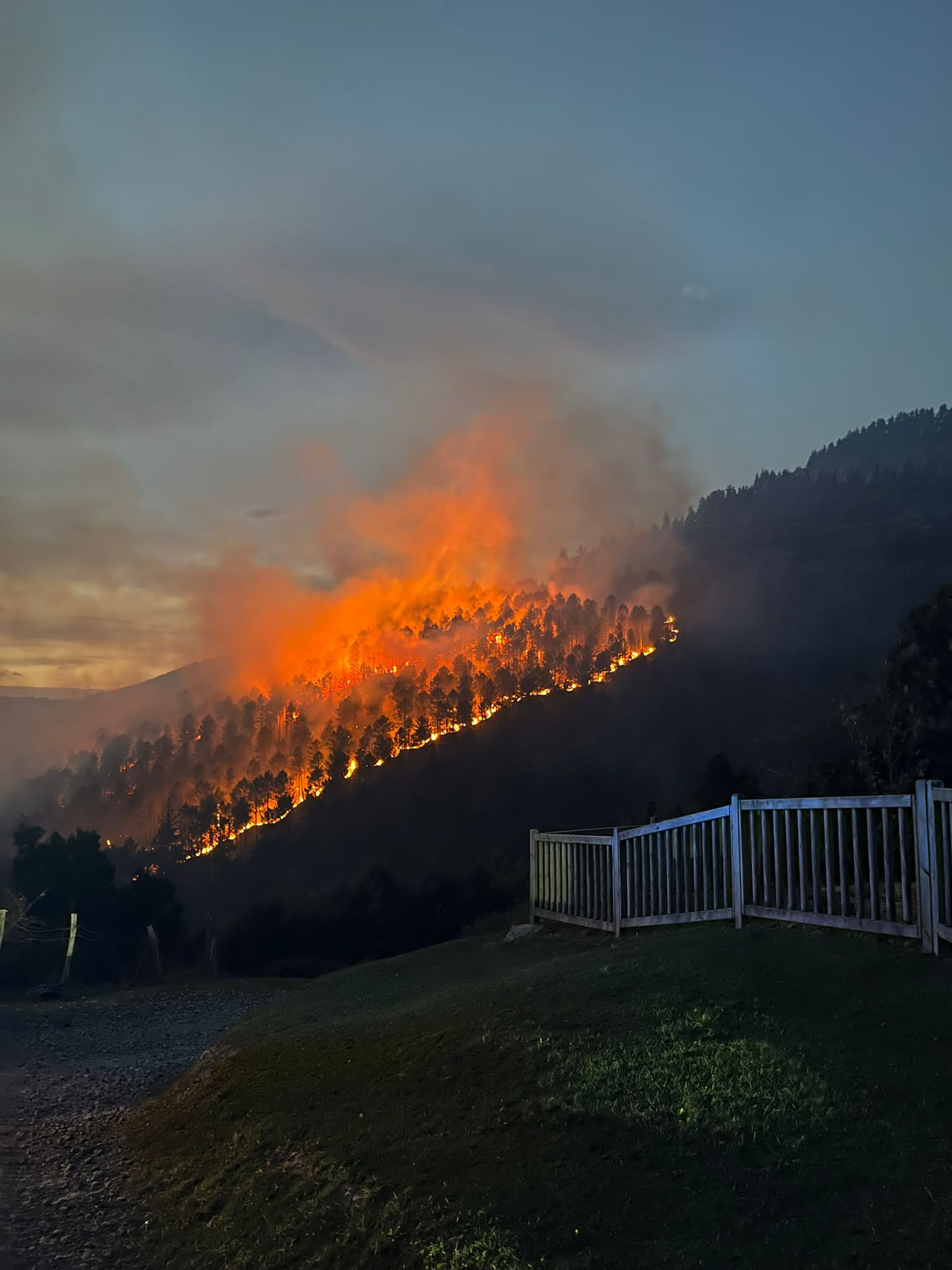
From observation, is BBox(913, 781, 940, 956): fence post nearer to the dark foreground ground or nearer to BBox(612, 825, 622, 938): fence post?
the dark foreground ground

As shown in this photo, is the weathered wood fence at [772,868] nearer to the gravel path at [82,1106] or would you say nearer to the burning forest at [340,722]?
the gravel path at [82,1106]

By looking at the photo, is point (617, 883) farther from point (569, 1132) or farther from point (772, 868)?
point (569, 1132)

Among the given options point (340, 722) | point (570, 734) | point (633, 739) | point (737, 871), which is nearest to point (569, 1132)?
point (737, 871)

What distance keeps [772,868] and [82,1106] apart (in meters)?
12.1

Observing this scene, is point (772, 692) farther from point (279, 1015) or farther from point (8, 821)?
point (8, 821)

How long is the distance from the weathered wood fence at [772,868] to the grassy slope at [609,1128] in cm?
63

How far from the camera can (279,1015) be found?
1614 centimetres

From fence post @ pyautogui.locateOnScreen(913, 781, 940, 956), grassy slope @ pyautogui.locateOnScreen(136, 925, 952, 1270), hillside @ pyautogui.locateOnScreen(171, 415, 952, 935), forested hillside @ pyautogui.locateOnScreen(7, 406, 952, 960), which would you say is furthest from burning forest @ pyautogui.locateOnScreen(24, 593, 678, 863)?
fence post @ pyautogui.locateOnScreen(913, 781, 940, 956)

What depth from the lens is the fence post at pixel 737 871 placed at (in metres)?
13.3

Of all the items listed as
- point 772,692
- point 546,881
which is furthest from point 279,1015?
point 772,692

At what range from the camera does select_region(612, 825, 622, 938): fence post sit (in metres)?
16.5

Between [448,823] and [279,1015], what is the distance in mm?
92440

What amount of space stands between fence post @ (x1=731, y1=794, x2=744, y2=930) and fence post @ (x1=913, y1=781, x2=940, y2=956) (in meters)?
3.50

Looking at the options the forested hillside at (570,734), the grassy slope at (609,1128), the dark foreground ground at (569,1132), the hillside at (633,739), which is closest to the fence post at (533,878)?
the dark foreground ground at (569,1132)
